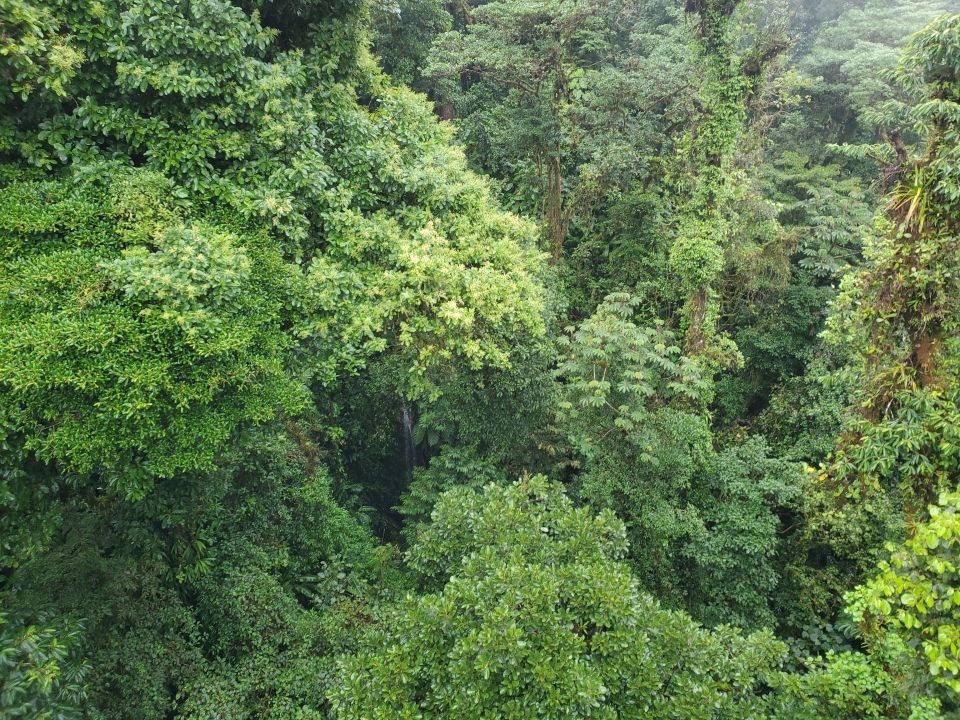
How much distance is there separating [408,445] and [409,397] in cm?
798

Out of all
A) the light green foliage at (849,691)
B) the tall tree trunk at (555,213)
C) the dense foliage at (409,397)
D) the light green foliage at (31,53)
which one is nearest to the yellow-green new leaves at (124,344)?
the dense foliage at (409,397)

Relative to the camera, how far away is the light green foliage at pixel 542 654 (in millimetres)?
3971

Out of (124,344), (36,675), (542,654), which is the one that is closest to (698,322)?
(542,654)

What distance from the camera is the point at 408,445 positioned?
15094 mm

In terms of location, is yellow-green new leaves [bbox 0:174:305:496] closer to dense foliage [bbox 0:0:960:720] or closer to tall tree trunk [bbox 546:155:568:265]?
dense foliage [bbox 0:0:960:720]

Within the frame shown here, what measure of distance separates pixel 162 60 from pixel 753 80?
9977 mm

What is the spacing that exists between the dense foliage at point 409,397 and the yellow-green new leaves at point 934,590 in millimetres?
23

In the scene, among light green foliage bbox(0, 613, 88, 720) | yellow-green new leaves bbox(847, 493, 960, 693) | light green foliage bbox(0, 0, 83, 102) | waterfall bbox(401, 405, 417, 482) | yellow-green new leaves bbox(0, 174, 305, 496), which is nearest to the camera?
yellow-green new leaves bbox(847, 493, 960, 693)

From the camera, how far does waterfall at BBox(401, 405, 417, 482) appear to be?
14.9 meters

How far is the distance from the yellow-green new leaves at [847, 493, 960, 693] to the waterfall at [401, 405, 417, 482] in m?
12.1

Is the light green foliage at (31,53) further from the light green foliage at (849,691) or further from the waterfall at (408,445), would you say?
the waterfall at (408,445)

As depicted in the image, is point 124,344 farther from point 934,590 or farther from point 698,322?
point 698,322

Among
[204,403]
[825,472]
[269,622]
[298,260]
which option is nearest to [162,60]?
[298,260]

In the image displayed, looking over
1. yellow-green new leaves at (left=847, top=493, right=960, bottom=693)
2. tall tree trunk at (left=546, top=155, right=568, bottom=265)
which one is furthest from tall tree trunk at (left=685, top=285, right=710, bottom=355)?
yellow-green new leaves at (left=847, top=493, right=960, bottom=693)
